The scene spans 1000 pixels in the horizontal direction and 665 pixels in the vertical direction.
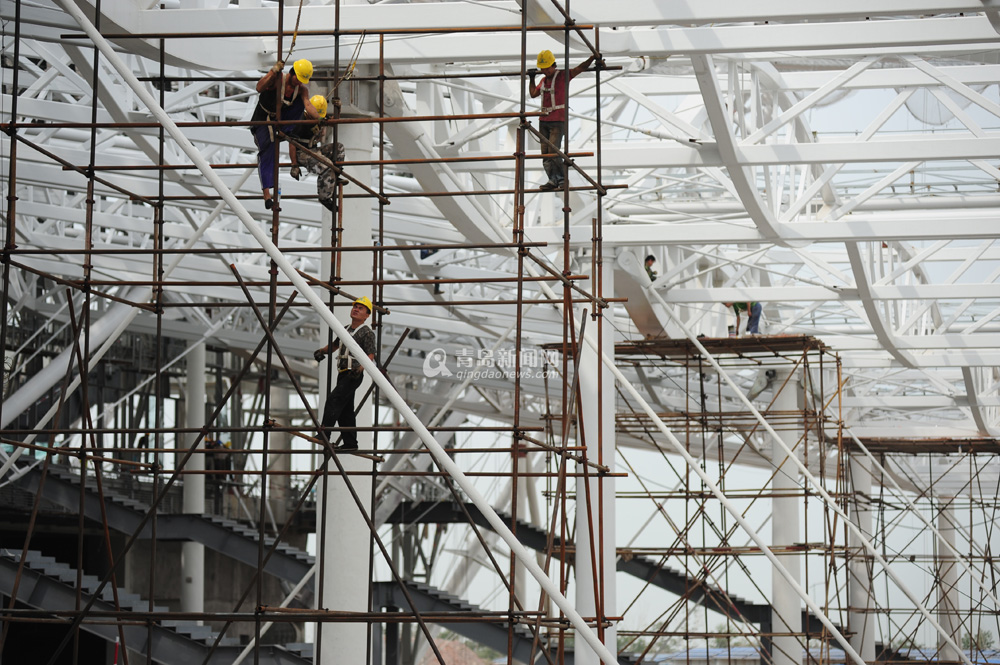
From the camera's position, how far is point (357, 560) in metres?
12.4

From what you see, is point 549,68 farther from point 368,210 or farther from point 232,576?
point 232,576

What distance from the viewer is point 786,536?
2617 centimetres

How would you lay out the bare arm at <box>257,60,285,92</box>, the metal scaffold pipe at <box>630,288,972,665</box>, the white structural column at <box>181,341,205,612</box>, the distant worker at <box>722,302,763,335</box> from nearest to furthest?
1. the bare arm at <box>257,60,285,92</box>
2. the metal scaffold pipe at <box>630,288,972,665</box>
3. the distant worker at <box>722,302,763,335</box>
4. the white structural column at <box>181,341,205,612</box>

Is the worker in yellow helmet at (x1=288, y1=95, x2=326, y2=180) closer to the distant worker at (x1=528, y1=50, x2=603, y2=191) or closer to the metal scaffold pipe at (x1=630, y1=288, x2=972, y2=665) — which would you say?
the distant worker at (x1=528, y1=50, x2=603, y2=191)

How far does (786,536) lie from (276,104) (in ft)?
57.7

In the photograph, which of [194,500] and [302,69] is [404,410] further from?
[194,500]

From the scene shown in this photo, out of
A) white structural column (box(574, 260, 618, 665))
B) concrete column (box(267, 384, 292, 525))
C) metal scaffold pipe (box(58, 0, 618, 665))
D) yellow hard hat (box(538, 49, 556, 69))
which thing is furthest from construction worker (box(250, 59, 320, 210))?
concrete column (box(267, 384, 292, 525))

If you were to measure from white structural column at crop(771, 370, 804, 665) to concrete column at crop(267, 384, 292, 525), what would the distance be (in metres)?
15.8

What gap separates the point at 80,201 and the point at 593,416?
10.6 m

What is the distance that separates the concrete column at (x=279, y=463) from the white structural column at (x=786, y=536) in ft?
51.7

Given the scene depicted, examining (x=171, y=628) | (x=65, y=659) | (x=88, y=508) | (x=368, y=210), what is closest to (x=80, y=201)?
(x=171, y=628)

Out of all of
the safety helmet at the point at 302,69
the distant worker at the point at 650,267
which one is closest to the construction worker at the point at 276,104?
the safety helmet at the point at 302,69

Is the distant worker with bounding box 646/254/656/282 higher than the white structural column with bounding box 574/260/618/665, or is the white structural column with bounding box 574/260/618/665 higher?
the distant worker with bounding box 646/254/656/282

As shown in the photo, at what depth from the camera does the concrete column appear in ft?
134
